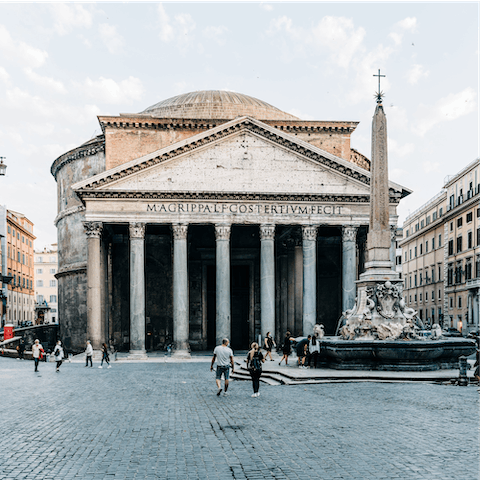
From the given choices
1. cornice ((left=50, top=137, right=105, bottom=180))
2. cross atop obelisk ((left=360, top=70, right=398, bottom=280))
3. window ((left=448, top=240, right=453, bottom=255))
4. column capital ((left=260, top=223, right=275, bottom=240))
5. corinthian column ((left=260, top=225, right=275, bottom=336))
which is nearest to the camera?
cross atop obelisk ((left=360, top=70, right=398, bottom=280))

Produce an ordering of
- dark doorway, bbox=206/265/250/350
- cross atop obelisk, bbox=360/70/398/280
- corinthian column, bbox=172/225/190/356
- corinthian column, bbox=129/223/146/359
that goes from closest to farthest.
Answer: cross atop obelisk, bbox=360/70/398/280 < corinthian column, bbox=129/223/146/359 < corinthian column, bbox=172/225/190/356 < dark doorway, bbox=206/265/250/350

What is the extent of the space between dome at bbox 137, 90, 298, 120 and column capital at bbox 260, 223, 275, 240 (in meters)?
13.5

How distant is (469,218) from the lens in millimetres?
53156

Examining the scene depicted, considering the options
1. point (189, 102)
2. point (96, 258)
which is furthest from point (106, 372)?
point (189, 102)

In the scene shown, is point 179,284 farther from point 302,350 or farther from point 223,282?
point 302,350

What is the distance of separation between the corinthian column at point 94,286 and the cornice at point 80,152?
13.5 meters

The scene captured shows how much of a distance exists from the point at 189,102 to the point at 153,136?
7.79 m

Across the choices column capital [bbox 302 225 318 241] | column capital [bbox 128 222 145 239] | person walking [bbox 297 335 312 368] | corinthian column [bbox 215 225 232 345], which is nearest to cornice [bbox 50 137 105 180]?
column capital [bbox 128 222 145 239]

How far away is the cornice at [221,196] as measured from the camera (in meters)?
32.1

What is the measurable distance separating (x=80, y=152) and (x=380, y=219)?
32.0 metres

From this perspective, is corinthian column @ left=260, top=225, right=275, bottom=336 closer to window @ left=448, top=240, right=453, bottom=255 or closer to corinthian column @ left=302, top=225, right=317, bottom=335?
corinthian column @ left=302, top=225, right=317, bottom=335

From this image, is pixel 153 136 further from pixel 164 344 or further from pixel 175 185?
pixel 164 344

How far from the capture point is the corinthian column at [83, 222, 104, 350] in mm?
32062

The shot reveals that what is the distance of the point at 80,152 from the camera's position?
45875 mm
